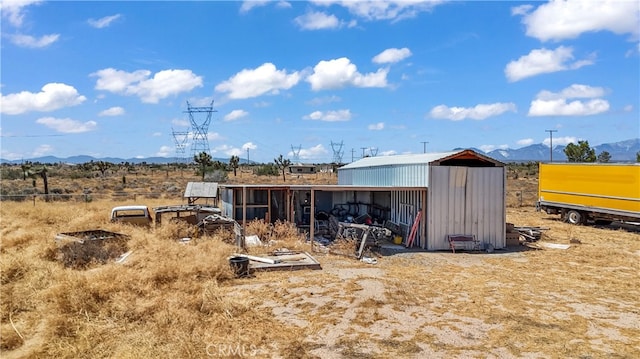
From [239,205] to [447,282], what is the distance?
10.5 metres

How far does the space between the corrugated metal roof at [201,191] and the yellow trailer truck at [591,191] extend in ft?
59.5

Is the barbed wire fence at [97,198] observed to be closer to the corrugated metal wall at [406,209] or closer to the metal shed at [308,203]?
the metal shed at [308,203]

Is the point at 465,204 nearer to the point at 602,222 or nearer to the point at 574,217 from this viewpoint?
the point at 574,217

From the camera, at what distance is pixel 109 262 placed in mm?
12234

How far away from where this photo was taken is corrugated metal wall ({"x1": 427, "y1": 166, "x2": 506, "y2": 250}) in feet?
53.1

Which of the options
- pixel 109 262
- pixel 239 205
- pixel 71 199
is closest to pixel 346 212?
pixel 239 205

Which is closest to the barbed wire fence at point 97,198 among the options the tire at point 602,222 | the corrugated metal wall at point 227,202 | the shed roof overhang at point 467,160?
the tire at point 602,222

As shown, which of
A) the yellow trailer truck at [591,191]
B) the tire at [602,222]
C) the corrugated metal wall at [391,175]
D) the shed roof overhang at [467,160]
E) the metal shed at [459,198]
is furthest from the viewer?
the tire at [602,222]

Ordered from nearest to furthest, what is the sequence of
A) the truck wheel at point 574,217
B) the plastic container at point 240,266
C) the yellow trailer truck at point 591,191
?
1. the plastic container at point 240,266
2. the yellow trailer truck at point 591,191
3. the truck wheel at point 574,217

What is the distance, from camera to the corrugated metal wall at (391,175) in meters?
16.5

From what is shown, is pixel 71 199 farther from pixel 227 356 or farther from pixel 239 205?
pixel 227 356

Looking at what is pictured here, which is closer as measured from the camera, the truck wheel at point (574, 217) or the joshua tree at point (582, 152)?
the truck wheel at point (574, 217)

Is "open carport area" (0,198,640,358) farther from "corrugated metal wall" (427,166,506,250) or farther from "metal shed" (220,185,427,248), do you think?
"metal shed" (220,185,427,248)

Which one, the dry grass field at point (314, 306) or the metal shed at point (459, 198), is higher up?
the metal shed at point (459, 198)
